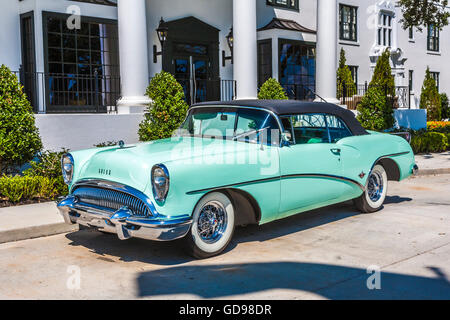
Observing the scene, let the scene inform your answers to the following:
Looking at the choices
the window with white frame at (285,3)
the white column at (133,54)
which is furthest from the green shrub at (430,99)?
the white column at (133,54)

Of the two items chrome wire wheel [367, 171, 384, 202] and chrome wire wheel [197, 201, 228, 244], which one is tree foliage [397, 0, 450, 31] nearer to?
chrome wire wheel [367, 171, 384, 202]

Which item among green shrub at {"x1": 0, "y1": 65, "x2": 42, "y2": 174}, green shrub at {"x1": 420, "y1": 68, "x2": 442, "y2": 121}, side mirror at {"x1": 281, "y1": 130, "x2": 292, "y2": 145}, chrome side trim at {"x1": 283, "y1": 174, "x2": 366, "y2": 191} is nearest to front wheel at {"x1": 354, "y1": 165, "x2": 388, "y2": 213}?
chrome side trim at {"x1": 283, "y1": 174, "x2": 366, "y2": 191}

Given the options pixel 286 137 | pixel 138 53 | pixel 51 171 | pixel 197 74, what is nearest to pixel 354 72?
pixel 197 74

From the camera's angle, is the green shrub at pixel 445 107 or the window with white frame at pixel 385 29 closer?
the window with white frame at pixel 385 29

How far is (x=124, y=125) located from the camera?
38.3 ft

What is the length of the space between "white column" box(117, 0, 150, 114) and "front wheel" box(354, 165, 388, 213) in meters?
5.87

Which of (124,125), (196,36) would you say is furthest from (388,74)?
(124,125)

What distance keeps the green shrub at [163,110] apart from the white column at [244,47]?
122 inches

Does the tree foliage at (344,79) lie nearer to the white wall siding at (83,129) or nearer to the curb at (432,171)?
the curb at (432,171)

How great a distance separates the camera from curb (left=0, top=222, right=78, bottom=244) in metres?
6.30

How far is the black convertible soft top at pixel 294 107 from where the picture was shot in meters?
6.28

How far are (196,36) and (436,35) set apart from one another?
18026 millimetres

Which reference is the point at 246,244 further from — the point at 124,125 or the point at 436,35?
the point at 436,35
